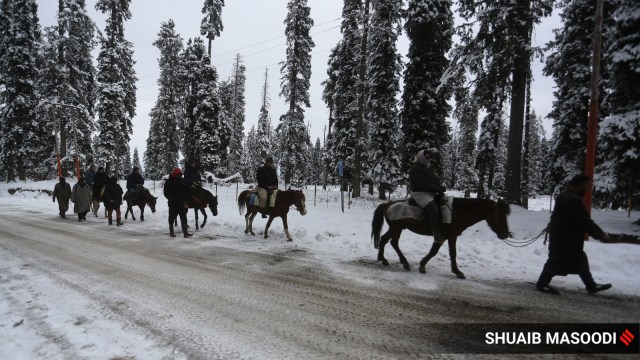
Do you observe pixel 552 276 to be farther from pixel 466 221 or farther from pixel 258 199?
pixel 258 199

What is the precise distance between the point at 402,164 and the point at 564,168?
30.3 feet

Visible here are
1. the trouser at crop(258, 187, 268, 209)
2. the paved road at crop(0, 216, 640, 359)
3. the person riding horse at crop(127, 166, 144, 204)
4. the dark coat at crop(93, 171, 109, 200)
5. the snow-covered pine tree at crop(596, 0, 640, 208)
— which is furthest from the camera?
the person riding horse at crop(127, 166, 144, 204)

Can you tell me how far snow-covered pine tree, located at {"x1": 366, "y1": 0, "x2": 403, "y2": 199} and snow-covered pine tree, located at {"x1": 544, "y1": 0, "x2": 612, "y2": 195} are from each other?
31.8 feet

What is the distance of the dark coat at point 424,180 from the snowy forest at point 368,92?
7.61 metres

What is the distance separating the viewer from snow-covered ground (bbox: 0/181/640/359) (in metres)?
→ 3.81

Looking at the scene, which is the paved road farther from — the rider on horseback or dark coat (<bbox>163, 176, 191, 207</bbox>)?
dark coat (<bbox>163, 176, 191, 207</bbox>)

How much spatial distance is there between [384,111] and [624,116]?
16.6m

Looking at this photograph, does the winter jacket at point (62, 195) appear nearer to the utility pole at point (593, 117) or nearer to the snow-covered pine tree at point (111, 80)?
the snow-covered pine tree at point (111, 80)

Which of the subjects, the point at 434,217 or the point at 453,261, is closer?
the point at 453,261

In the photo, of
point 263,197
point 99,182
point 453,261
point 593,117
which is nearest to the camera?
point 453,261

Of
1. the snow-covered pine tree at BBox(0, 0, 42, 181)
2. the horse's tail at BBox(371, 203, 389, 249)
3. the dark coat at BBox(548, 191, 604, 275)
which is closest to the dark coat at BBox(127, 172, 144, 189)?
the horse's tail at BBox(371, 203, 389, 249)

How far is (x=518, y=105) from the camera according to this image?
535 inches

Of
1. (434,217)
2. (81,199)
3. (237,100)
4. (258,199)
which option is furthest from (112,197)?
(237,100)

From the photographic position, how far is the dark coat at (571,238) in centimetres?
583
